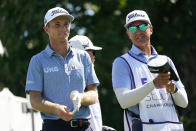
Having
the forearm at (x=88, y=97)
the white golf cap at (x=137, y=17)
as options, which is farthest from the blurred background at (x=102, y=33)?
the forearm at (x=88, y=97)

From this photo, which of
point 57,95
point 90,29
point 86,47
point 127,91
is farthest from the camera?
point 90,29

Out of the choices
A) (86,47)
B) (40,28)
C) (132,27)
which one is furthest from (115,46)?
(132,27)

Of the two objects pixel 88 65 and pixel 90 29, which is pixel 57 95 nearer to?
pixel 88 65

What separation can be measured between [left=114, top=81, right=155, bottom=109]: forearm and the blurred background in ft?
28.1

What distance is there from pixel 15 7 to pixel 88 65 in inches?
397

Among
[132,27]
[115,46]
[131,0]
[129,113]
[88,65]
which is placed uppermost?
[131,0]

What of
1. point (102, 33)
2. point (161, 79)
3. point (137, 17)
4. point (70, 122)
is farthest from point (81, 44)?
point (102, 33)

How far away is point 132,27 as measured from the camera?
6121 mm

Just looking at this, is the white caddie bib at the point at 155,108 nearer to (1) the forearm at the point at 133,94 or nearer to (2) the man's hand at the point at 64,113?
(1) the forearm at the point at 133,94

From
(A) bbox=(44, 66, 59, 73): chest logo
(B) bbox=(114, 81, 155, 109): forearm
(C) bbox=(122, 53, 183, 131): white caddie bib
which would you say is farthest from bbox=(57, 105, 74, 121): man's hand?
(C) bbox=(122, 53, 183, 131): white caddie bib

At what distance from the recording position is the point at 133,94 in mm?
5727

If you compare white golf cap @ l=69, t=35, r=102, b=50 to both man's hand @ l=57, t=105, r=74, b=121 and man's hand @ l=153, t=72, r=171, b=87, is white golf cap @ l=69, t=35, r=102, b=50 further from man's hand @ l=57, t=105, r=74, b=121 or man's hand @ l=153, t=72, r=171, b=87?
man's hand @ l=57, t=105, r=74, b=121

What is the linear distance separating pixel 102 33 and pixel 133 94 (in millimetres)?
10258

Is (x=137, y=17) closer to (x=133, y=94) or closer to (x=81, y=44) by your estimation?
(x=133, y=94)
